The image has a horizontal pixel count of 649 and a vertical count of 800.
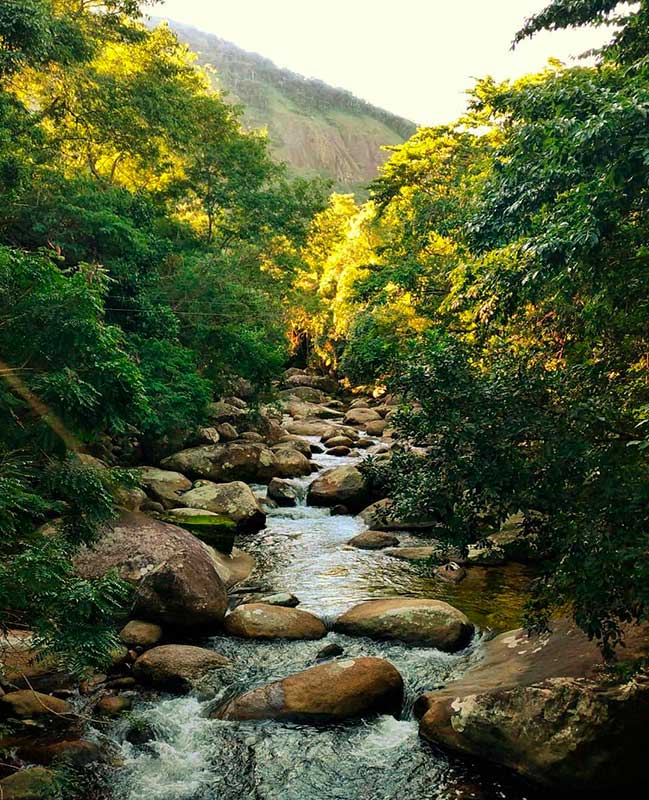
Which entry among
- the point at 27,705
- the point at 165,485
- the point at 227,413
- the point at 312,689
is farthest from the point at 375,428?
the point at 27,705

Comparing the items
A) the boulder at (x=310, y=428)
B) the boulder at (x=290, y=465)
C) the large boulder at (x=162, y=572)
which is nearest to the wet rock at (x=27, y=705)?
the large boulder at (x=162, y=572)

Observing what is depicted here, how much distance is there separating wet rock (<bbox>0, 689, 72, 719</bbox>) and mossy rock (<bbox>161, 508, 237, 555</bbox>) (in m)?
4.48

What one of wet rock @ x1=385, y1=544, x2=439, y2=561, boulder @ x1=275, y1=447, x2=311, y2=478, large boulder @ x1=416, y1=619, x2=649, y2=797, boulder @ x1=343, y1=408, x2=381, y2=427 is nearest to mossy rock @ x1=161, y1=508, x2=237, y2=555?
wet rock @ x1=385, y1=544, x2=439, y2=561

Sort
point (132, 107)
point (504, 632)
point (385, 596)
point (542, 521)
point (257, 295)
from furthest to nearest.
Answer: point (257, 295), point (132, 107), point (385, 596), point (504, 632), point (542, 521)

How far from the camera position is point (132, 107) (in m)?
17.7

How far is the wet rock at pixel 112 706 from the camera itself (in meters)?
6.34

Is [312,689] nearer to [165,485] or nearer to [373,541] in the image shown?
[373,541]

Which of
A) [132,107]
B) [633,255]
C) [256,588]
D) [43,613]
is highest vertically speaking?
[132,107]

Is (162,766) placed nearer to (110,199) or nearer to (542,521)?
(542,521)

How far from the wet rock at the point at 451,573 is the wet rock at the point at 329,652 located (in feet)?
10.9

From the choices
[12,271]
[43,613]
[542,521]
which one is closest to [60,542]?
[43,613]

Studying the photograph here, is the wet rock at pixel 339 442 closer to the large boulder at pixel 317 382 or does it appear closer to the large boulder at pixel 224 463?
the large boulder at pixel 224 463

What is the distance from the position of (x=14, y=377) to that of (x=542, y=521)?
4772 millimetres

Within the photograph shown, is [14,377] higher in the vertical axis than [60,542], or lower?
higher
